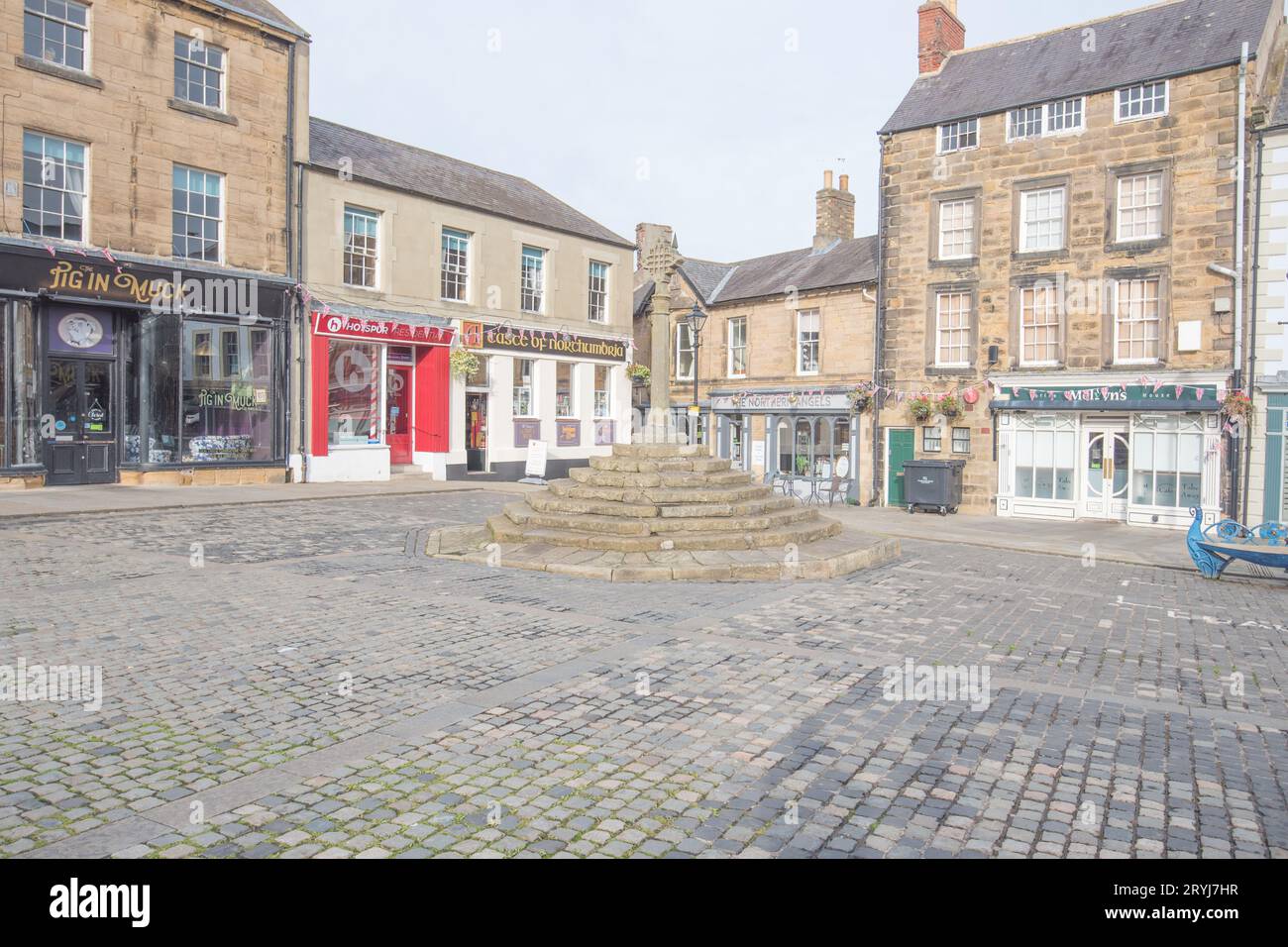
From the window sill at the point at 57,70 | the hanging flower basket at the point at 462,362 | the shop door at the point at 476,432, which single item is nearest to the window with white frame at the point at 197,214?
the window sill at the point at 57,70

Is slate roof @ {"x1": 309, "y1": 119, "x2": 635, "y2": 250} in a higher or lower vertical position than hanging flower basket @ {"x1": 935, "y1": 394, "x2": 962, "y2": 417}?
higher

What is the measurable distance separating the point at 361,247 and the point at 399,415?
4557 millimetres

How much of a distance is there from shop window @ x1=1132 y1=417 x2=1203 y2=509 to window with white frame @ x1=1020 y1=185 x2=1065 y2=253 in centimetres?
461

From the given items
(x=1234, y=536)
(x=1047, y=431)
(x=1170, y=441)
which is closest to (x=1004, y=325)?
(x=1047, y=431)

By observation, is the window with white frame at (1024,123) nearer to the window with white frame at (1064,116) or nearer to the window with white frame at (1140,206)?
the window with white frame at (1064,116)

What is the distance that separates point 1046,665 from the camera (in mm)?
6887

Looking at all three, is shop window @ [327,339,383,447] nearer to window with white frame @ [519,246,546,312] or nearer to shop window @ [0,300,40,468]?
window with white frame @ [519,246,546,312]

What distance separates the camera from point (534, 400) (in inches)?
1085

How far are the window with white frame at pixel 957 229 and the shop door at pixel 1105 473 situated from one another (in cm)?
525

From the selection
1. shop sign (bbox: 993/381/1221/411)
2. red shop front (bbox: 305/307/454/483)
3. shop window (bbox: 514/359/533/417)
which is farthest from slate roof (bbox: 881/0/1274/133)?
red shop front (bbox: 305/307/454/483)

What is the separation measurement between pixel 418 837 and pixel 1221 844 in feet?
11.0

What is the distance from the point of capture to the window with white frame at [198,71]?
1944cm

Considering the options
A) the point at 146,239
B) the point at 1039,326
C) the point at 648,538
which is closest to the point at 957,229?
the point at 1039,326

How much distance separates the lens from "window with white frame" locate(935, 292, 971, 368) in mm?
22438
